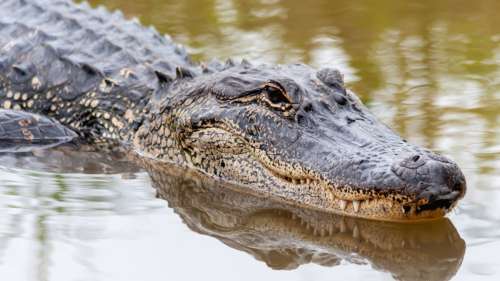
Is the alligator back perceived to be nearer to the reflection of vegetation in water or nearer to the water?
the water

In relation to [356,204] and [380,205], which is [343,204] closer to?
[356,204]

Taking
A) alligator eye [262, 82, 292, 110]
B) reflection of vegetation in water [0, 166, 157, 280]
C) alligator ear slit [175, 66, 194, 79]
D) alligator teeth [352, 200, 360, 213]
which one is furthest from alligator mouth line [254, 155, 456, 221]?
alligator ear slit [175, 66, 194, 79]

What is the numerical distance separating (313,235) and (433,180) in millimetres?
661

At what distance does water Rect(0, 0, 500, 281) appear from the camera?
4.70 metres

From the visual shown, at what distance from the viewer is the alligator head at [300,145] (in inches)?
204

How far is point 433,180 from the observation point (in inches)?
200

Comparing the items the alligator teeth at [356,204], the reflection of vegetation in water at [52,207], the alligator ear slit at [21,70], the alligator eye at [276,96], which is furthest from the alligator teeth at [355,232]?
the alligator ear slit at [21,70]

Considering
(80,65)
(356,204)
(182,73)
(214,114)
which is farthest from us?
(80,65)

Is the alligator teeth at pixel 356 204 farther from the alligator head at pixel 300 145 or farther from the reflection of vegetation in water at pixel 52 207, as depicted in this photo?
the reflection of vegetation in water at pixel 52 207

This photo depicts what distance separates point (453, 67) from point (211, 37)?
2457 millimetres

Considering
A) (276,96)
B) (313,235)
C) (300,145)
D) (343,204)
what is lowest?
(313,235)

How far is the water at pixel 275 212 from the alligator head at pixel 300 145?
0.41 feet

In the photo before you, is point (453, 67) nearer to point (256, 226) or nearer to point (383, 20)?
point (383, 20)

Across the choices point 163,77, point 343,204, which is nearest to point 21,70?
point 163,77
